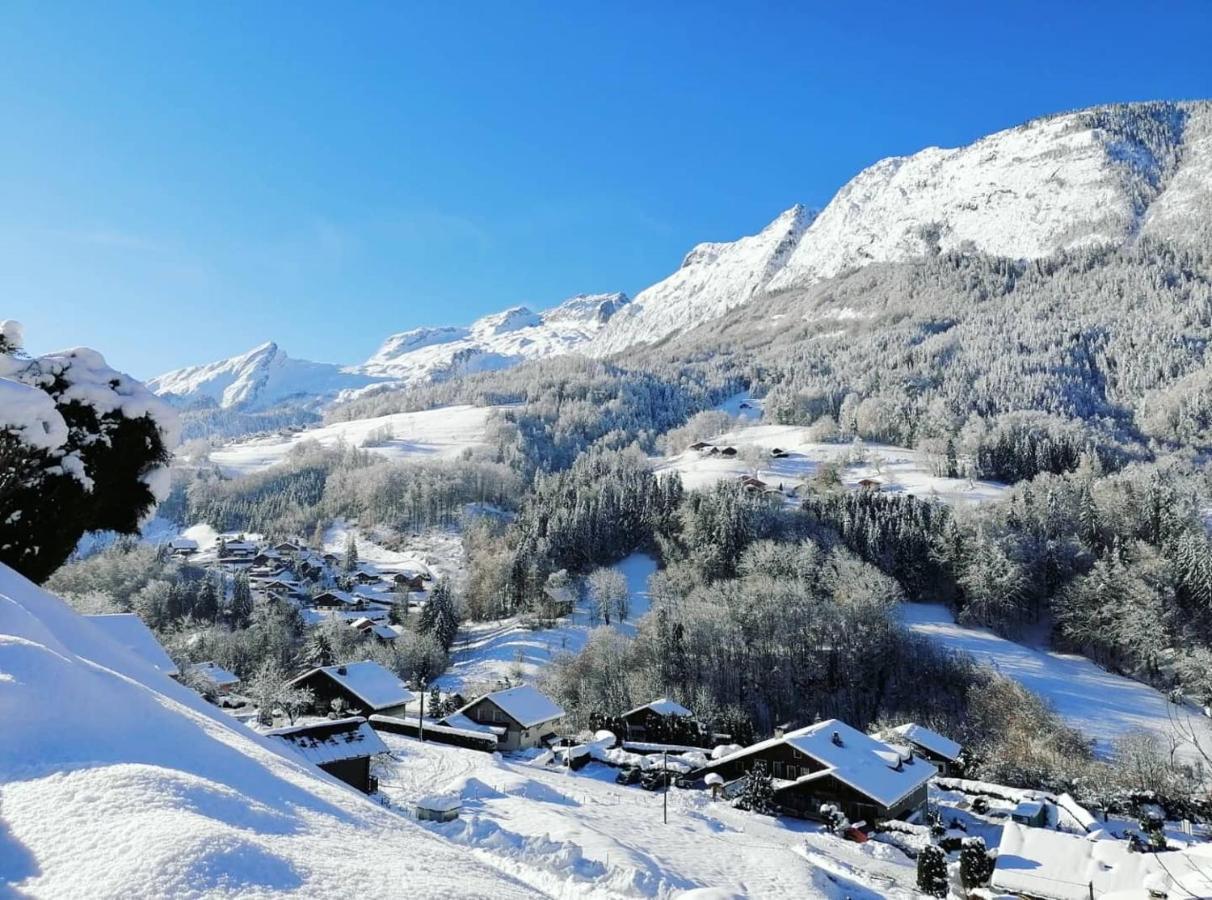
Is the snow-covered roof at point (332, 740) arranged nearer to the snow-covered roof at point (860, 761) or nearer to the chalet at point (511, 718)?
the chalet at point (511, 718)

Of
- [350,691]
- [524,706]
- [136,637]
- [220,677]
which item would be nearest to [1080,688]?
[524,706]

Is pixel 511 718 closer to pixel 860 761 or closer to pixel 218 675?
pixel 860 761

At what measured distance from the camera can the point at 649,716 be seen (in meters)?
43.9

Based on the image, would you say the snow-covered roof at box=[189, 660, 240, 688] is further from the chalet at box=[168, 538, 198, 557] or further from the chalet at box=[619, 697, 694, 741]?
the chalet at box=[168, 538, 198, 557]

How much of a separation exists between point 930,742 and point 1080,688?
704 inches

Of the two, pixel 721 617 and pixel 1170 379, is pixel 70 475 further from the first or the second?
pixel 1170 379

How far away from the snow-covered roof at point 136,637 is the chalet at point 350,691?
26938 mm

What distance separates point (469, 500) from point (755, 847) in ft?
328

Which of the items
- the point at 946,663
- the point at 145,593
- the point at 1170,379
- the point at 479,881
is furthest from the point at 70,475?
the point at 1170,379

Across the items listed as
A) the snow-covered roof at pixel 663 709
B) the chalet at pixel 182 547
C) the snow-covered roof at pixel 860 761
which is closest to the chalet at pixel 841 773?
the snow-covered roof at pixel 860 761

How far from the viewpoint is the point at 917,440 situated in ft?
A: 372

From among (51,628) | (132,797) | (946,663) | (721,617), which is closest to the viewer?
(132,797)

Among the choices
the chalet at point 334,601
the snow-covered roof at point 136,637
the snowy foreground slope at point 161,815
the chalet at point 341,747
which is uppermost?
the snowy foreground slope at point 161,815

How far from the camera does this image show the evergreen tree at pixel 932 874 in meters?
20.4
